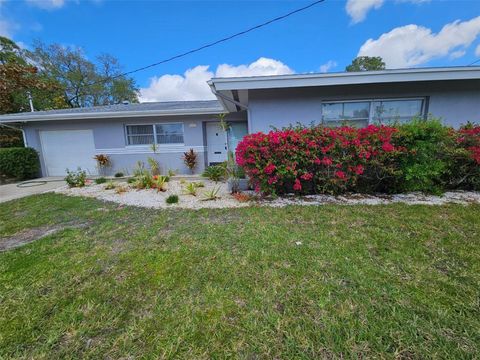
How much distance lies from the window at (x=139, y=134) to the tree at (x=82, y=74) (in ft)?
50.2

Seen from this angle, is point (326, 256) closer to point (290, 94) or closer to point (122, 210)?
point (122, 210)

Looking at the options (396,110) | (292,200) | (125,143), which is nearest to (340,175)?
(292,200)

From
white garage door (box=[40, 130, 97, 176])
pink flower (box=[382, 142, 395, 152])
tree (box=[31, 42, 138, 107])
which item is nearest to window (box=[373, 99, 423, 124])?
pink flower (box=[382, 142, 395, 152])

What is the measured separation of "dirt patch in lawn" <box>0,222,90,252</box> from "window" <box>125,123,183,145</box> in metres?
6.03

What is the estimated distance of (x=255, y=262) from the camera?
241 cm

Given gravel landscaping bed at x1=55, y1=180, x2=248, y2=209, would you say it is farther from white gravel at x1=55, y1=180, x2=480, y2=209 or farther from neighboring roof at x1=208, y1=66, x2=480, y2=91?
neighboring roof at x1=208, y1=66, x2=480, y2=91

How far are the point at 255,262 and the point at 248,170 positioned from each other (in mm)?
2598

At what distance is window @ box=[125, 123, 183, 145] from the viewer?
920cm

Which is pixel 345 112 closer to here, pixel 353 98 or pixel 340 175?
pixel 353 98

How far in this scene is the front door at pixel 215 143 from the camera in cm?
938

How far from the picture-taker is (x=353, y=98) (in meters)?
5.92

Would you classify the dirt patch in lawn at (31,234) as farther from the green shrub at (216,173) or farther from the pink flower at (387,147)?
the pink flower at (387,147)

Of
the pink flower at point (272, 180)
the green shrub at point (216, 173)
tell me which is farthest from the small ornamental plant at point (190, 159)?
the pink flower at point (272, 180)

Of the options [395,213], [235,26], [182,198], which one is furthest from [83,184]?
[395,213]
